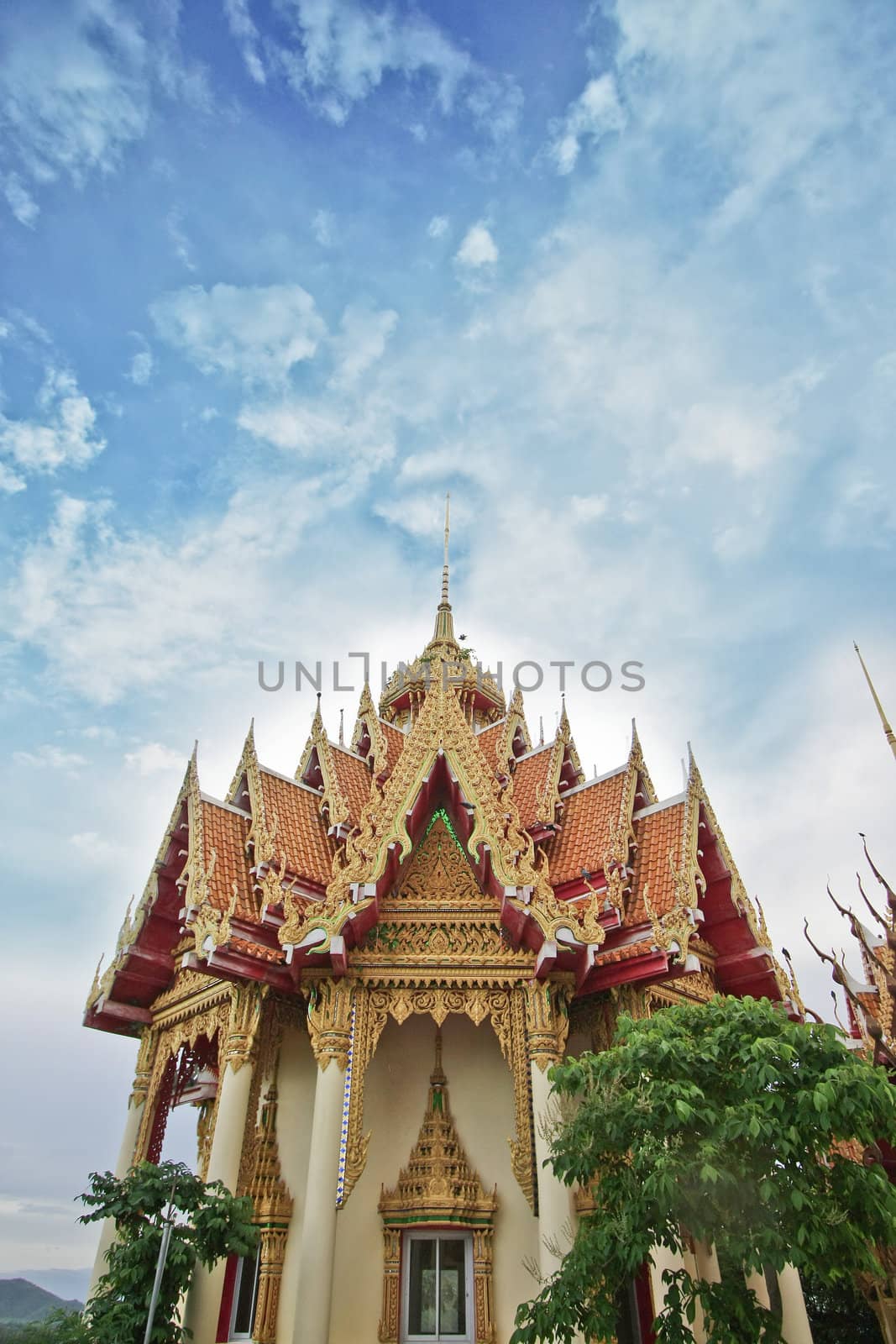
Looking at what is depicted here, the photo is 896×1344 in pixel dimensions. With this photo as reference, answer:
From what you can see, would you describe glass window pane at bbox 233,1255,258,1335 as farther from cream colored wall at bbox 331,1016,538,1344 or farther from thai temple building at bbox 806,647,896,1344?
thai temple building at bbox 806,647,896,1344

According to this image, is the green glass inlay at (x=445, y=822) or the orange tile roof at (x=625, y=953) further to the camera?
the green glass inlay at (x=445, y=822)

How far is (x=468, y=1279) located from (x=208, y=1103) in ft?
18.0

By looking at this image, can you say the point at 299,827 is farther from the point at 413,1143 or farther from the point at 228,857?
the point at 413,1143

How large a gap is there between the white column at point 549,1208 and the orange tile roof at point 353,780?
5.50 m

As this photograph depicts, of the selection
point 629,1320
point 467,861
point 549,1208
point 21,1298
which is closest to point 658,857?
point 467,861

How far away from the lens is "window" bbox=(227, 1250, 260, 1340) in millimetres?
10562

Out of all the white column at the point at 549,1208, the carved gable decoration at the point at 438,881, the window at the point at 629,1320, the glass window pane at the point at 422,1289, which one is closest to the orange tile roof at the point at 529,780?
the carved gable decoration at the point at 438,881

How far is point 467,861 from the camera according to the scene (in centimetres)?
1157

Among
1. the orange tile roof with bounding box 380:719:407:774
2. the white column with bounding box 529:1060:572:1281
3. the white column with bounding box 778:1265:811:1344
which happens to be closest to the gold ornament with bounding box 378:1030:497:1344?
the white column with bounding box 529:1060:572:1281

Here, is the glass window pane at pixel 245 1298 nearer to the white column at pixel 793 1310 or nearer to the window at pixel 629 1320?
the window at pixel 629 1320

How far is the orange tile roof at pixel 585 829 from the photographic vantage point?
12273 mm

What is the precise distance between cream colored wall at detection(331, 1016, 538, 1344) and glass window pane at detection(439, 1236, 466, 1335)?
0.42 m

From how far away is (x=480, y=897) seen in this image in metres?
11.2

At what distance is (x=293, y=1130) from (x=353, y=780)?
546cm
